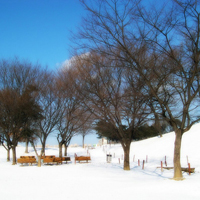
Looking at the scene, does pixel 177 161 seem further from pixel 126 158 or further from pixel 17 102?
pixel 17 102

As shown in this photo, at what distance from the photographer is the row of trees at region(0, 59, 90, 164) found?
24297 mm

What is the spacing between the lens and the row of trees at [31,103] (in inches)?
957

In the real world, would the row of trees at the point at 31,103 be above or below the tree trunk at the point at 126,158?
above

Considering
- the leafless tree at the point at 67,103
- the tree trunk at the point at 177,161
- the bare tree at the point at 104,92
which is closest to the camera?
the tree trunk at the point at 177,161

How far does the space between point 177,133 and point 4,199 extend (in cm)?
838

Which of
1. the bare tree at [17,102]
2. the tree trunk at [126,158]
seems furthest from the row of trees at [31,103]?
the tree trunk at [126,158]

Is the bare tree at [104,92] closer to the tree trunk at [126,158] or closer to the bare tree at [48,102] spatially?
the tree trunk at [126,158]

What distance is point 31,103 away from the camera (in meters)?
24.9

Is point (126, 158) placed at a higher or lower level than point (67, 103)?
lower

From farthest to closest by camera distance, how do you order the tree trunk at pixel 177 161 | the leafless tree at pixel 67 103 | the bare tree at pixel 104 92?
the leafless tree at pixel 67 103
the bare tree at pixel 104 92
the tree trunk at pixel 177 161

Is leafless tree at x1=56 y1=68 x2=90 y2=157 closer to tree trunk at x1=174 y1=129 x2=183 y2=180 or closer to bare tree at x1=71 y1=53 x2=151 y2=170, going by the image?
bare tree at x1=71 y1=53 x2=151 y2=170

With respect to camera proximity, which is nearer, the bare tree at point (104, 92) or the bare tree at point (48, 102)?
the bare tree at point (104, 92)

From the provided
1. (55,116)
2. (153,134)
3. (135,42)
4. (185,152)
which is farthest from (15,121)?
(153,134)

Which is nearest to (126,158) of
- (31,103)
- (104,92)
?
(104,92)
